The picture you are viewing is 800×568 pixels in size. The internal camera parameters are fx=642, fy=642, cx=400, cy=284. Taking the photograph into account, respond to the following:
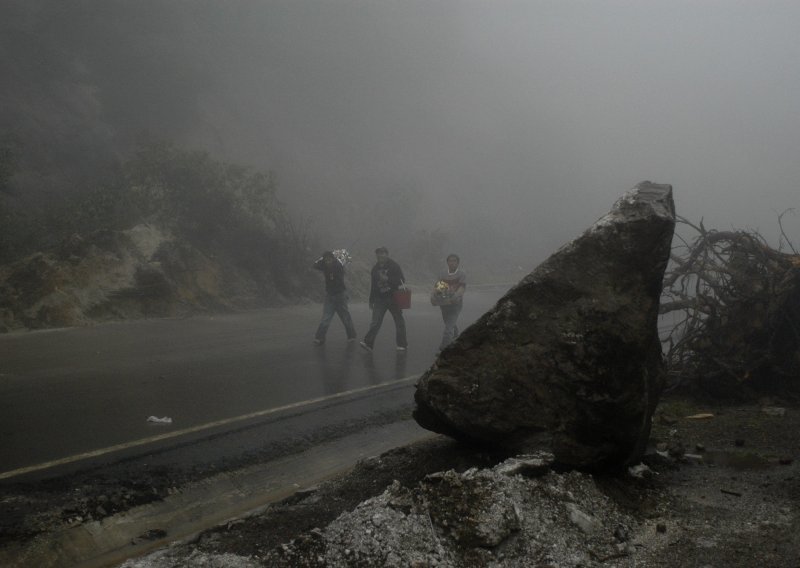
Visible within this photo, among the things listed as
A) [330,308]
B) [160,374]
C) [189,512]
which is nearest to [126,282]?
[330,308]

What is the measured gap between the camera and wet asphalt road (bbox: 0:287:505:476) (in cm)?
596

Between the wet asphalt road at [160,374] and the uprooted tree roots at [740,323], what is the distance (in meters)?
3.96

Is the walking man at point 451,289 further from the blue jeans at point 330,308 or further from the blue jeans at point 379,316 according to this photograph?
the blue jeans at point 330,308

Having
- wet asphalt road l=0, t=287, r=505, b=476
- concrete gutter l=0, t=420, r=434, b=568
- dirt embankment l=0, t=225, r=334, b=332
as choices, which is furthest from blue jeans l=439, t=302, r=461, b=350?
dirt embankment l=0, t=225, r=334, b=332

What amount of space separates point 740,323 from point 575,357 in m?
3.51

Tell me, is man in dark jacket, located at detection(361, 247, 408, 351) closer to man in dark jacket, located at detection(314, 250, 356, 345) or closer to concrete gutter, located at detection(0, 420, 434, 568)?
man in dark jacket, located at detection(314, 250, 356, 345)

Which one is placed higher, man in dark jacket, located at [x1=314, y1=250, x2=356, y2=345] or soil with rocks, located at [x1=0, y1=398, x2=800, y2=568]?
man in dark jacket, located at [x1=314, y1=250, x2=356, y2=345]

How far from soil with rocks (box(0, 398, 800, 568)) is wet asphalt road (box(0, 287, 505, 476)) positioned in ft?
4.67

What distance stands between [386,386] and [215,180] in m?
12.0

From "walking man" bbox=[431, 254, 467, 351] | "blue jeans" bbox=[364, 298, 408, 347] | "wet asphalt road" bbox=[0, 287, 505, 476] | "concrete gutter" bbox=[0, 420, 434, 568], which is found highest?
"walking man" bbox=[431, 254, 467, 351]

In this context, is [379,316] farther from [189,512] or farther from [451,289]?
[189,512]

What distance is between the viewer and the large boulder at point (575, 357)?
166 inches

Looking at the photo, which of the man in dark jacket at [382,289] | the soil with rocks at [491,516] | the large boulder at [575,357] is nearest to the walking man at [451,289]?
the man in dark jacket at [382,289]

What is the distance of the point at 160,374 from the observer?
839 centimetres
